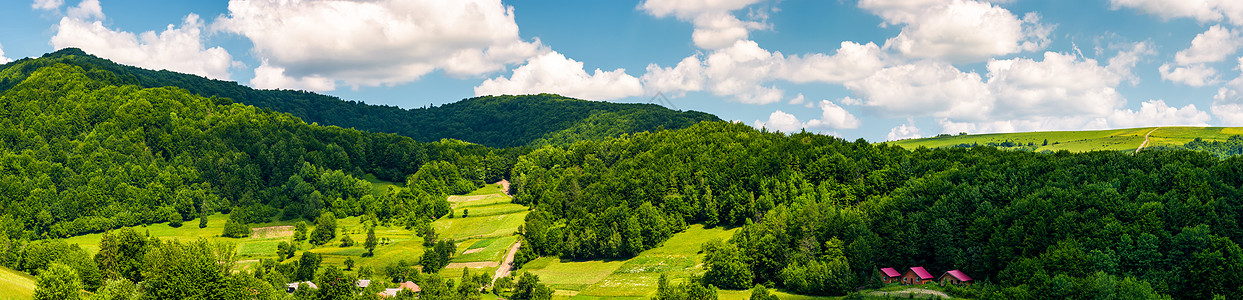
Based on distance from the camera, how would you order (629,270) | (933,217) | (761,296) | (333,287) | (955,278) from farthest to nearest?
(629,270), (933,217), (955,278), (761,296), (333,287)

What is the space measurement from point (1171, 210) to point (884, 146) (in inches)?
2454

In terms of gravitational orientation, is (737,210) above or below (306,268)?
above

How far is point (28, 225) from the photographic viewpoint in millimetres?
163125

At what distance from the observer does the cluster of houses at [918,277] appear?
95.0 meters

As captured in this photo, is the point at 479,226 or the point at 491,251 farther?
the point at 479,226

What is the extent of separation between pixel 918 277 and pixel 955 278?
4.31 m

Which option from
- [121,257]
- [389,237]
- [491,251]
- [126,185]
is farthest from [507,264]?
[126,185]

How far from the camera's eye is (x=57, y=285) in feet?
209

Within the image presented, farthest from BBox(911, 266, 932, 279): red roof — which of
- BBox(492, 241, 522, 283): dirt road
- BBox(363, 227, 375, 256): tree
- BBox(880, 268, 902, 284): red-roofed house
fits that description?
BBox(363, 227, 375, 256): tree

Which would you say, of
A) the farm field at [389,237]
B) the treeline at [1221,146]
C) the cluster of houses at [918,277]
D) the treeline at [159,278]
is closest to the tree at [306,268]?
the farm field at [389,237]

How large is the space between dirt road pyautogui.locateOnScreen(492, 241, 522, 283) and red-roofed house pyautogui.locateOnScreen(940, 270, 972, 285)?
69.2m

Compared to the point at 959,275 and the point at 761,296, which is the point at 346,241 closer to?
the point at 761,296

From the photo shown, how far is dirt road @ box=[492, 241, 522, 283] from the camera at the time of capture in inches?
5374

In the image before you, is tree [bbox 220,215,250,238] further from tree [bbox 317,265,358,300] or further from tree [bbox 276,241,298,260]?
tree [bbox 317,265,358,300]
